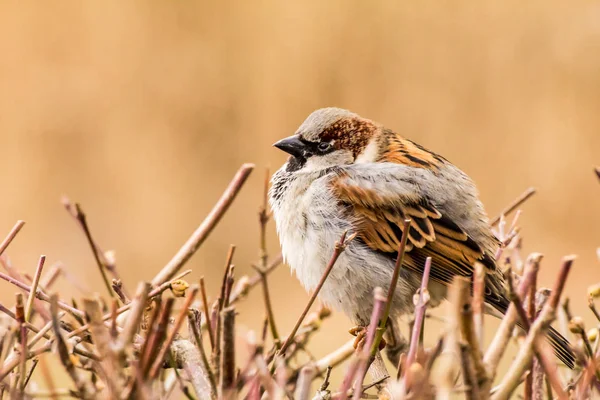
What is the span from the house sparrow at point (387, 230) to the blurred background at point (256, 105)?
11.4 ft

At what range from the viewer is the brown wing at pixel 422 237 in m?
2.49

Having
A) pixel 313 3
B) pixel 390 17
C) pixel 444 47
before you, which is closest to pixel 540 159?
pixel 444 47

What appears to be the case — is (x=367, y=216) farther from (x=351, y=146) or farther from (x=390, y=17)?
(x=390, y=17)

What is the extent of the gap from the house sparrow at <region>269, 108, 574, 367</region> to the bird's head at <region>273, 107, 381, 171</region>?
0.12m

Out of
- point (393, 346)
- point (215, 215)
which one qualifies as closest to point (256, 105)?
point (393, 346)

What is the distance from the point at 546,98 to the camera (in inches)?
246

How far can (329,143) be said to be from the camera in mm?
2807

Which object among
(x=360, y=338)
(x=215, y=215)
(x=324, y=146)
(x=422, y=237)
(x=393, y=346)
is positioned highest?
(x=215, y=215)

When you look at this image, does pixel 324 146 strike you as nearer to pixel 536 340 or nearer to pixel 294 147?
pixel 294 147

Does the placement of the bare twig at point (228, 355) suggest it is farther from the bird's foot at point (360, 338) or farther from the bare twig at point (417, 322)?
the bird's foot at point (360, 338)

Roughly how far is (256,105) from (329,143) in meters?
3.56

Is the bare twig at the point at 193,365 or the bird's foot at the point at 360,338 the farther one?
the bird's foot at the point at 360,338

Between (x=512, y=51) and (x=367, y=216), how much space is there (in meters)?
4.07

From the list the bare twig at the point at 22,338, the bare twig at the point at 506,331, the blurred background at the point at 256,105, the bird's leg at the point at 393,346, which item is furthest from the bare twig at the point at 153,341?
the blurred background at the point at 256,105
